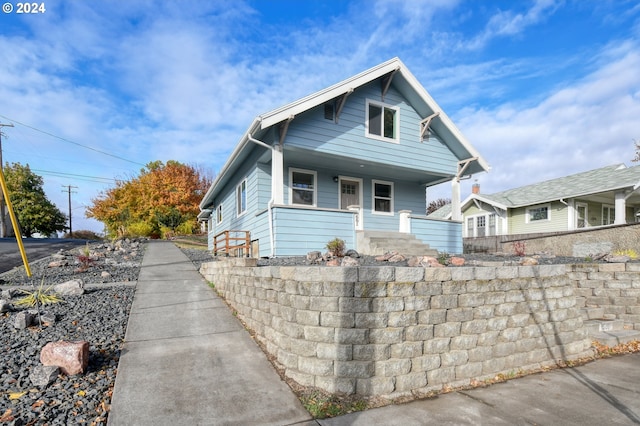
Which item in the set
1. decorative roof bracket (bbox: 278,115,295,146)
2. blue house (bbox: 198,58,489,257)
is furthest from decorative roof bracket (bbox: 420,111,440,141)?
decorative roof bracket (bbox: 278,115,295,146)

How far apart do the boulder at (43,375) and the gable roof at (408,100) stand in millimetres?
5990

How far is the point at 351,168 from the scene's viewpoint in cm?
1083

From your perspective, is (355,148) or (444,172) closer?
(355,148)

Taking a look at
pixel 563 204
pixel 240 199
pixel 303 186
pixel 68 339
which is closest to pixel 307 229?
pixel 303 186

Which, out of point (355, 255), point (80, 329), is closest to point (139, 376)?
point (80, 329)

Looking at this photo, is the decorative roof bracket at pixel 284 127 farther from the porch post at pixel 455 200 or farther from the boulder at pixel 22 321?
the porch post at pixel 455 200

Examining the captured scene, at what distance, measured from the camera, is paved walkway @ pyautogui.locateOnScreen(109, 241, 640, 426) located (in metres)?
2.93

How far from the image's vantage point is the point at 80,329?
429cm

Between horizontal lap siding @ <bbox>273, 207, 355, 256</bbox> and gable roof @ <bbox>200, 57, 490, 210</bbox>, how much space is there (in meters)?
2.25

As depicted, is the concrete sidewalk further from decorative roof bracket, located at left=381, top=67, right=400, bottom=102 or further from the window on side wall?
the window on side wall

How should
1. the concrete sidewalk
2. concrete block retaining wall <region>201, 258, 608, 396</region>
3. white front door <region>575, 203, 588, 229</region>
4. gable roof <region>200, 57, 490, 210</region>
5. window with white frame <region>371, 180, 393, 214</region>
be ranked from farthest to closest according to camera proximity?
white front door <region>575, 203, 588, 229</region>, window with white frame <region>371, 180, 393, 214</region>, gable roof <region>200, 57, 490, 210</region>, concrete block retaining wall <region>201, 258, 608, 396</region>, the concrete sidewalk

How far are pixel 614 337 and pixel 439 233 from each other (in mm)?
5738

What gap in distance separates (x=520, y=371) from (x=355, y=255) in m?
4.08

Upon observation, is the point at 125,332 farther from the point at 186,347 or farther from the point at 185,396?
the point at 185,396
